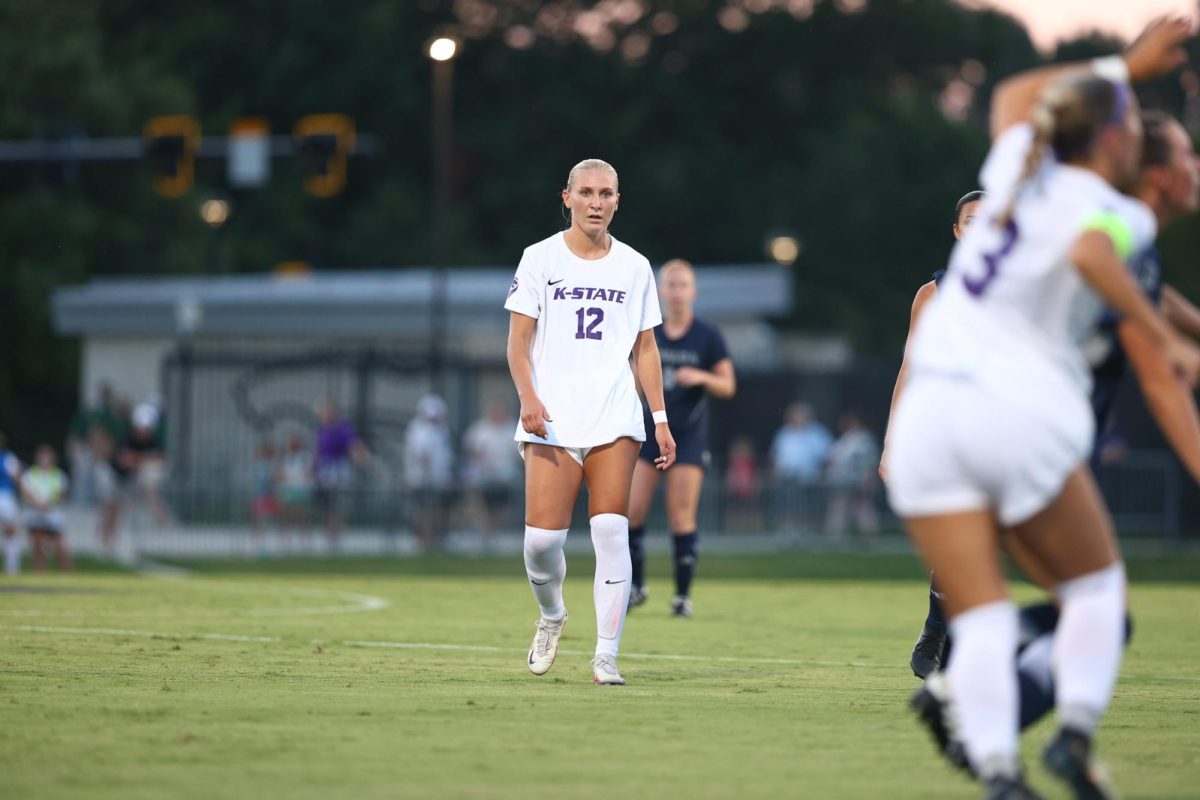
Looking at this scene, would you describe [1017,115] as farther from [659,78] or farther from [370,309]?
[659,78]

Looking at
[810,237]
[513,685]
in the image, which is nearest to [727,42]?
[810,237]

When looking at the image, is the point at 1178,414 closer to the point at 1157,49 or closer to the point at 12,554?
the point at 1157,49

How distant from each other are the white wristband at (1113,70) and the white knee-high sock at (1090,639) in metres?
1.36

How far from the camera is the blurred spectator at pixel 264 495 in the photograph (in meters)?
26.3

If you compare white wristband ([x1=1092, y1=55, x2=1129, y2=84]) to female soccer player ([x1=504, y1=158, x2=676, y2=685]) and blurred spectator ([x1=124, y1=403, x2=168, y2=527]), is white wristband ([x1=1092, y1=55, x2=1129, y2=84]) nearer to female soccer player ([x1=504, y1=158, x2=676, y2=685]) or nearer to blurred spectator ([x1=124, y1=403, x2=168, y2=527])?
female soccer player ([x1=504, y1=158, x2=676, y2=685])

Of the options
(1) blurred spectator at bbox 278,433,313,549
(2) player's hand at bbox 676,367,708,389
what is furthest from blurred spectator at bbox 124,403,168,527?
(2) player's hand at bbox 676,367,708,389

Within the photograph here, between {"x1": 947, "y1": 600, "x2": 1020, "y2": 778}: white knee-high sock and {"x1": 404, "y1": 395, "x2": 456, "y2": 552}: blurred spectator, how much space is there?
21605 mm

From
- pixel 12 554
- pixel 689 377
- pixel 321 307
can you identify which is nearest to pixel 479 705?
pixel 689 377

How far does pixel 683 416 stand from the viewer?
46.5ft

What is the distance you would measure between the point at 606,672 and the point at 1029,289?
13.1 ft

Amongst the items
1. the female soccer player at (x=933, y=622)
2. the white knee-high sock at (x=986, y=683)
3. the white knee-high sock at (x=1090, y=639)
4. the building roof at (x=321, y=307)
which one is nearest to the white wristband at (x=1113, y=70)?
the white knee-high sock at (x=1090, y=639)

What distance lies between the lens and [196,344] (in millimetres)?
35500

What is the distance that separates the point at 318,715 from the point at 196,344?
94.6ft

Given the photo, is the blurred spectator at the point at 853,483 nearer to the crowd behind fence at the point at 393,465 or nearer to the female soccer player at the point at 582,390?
the crowd behind fence at the point at 393,465
